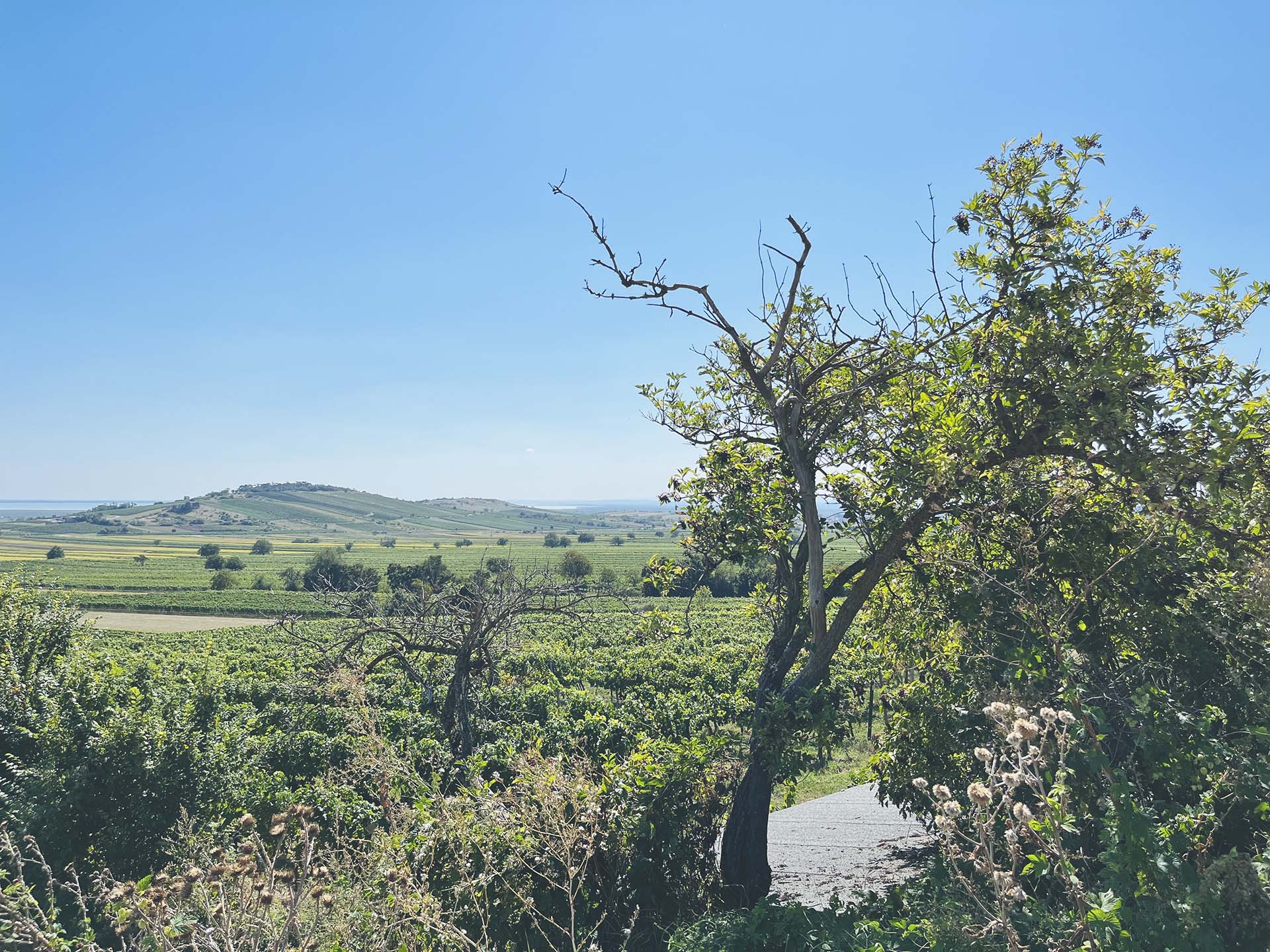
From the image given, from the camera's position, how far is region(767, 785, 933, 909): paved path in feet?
26.9

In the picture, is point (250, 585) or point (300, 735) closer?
point (300, 735)

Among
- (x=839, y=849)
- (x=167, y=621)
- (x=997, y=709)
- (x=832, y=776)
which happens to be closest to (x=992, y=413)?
(x=997, y=709)

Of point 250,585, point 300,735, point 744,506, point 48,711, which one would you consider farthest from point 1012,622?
point 250,585

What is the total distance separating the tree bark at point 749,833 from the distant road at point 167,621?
2306 inches

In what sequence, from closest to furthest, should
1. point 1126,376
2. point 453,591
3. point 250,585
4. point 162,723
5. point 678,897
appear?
1. point 1126,376
2. point 678,897
3. point 162,723
4. point 453,591
5. point 250,585

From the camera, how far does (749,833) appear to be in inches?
269

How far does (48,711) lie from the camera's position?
815 centimetres

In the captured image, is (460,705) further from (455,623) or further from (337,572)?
(337,572)

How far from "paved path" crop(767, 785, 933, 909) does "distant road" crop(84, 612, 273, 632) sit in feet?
179

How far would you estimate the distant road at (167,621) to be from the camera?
57.3m

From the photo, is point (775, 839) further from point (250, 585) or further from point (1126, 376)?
point (250, 585)

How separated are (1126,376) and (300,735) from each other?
54.3 feet

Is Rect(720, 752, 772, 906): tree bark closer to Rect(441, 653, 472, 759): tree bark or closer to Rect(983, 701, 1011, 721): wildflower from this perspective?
Rect(983, 701, 1011, 721): wildflower

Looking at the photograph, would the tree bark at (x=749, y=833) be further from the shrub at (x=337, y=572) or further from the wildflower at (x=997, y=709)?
the shrub at (x=337, y=572)
